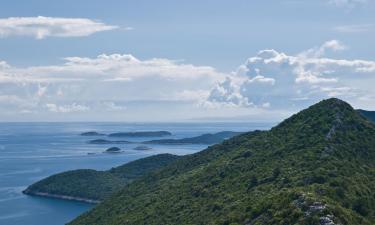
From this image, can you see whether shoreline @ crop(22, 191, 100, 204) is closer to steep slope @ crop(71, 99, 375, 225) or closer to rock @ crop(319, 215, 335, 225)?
steep slope @ crop(71, 99, 375, 225)

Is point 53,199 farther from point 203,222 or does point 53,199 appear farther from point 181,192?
point 203,222

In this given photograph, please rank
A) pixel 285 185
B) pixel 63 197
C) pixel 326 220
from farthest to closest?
1. pixel 63 197
2. pixel 285 185
3. pixel 326 220

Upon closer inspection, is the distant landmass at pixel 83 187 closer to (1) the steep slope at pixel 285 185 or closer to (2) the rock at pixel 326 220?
(1) the steep slope at pixel 285 185

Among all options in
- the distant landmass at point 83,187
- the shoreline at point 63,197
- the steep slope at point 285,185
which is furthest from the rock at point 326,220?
the shoreline at point 63,197

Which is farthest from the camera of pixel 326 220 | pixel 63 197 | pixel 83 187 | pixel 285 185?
pixel 83 187

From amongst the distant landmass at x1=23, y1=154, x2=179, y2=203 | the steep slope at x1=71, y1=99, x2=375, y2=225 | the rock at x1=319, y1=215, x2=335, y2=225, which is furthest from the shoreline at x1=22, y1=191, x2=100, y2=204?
the rock at x1=319, y1=215, x2=335, y2=225

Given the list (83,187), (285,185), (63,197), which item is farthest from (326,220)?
(63,197)

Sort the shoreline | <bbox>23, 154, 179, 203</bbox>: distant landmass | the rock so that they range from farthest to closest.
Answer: <bbox>23, 154, 179, 203</bbox>: distant landmass < the shoreline < the rock

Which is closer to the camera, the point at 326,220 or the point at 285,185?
the point at 326,220

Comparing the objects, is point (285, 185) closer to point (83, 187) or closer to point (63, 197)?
point (83, 187)
